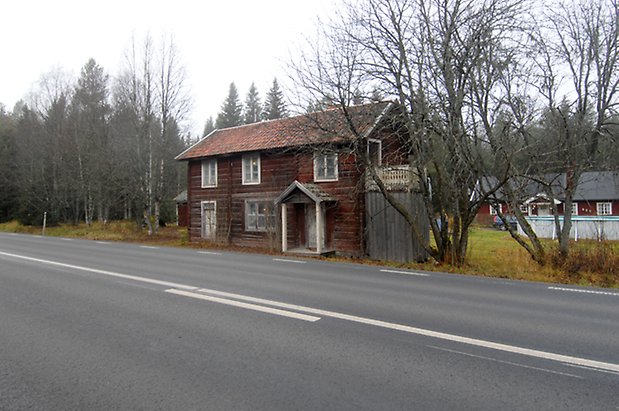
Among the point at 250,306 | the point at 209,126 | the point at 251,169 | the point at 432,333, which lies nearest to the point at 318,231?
the point at 251,169

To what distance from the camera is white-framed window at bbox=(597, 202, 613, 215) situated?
142ft

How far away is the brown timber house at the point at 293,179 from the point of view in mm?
14695

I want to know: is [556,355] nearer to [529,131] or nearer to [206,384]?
[206,384]

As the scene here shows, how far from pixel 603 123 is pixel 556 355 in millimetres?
11828

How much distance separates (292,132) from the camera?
17281mm

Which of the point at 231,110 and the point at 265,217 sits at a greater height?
the point at 231,110

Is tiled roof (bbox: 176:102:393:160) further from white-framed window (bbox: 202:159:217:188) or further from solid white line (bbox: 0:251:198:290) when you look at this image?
solid white line (bbox: 0:251:198:290)

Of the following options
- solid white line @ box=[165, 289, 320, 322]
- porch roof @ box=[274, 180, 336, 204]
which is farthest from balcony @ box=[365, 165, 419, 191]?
solid white line @ box=[165, 289, 320, 322]

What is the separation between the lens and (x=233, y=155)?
21406 millimetres

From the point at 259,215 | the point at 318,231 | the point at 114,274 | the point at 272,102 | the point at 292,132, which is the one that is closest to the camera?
the point at 114,274

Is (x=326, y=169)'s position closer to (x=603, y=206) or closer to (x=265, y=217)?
(x=265, y=217)

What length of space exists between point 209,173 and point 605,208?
44704 millimetres

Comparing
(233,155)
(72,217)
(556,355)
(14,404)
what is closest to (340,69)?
(233,155)

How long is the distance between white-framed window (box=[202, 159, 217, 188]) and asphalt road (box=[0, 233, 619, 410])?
48.5ft
